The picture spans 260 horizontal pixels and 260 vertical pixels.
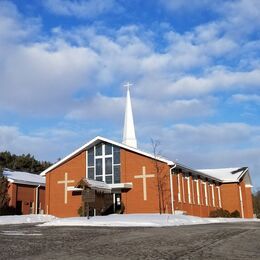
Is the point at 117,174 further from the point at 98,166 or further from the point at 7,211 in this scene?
the point at 7,211

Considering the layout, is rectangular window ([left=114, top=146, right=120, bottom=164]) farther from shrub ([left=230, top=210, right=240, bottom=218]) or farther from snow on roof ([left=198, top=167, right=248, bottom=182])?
snow on roof ([left=198, top=167, right=248, bottom=182])

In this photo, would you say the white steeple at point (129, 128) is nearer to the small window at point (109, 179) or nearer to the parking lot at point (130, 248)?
the small window at point (109, 179)

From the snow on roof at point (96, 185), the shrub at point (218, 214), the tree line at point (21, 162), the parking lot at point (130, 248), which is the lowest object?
the parking lot at point (130, 248)

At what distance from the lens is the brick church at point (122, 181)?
120 ft

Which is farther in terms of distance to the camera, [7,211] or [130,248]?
[7,211]

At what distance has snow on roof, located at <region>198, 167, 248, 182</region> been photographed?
170ft

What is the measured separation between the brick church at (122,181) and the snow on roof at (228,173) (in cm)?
881

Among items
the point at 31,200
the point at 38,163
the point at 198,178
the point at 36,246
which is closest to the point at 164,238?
the point at 36,246

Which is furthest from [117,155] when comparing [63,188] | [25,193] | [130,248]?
[130,248]

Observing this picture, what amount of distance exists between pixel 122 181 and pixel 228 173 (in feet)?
66.3

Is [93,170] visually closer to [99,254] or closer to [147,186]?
[147,186]

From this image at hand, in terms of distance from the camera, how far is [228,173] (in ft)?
178

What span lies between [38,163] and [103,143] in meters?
36.8

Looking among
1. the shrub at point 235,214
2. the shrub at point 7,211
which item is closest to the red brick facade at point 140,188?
the shrub at point 235,214
